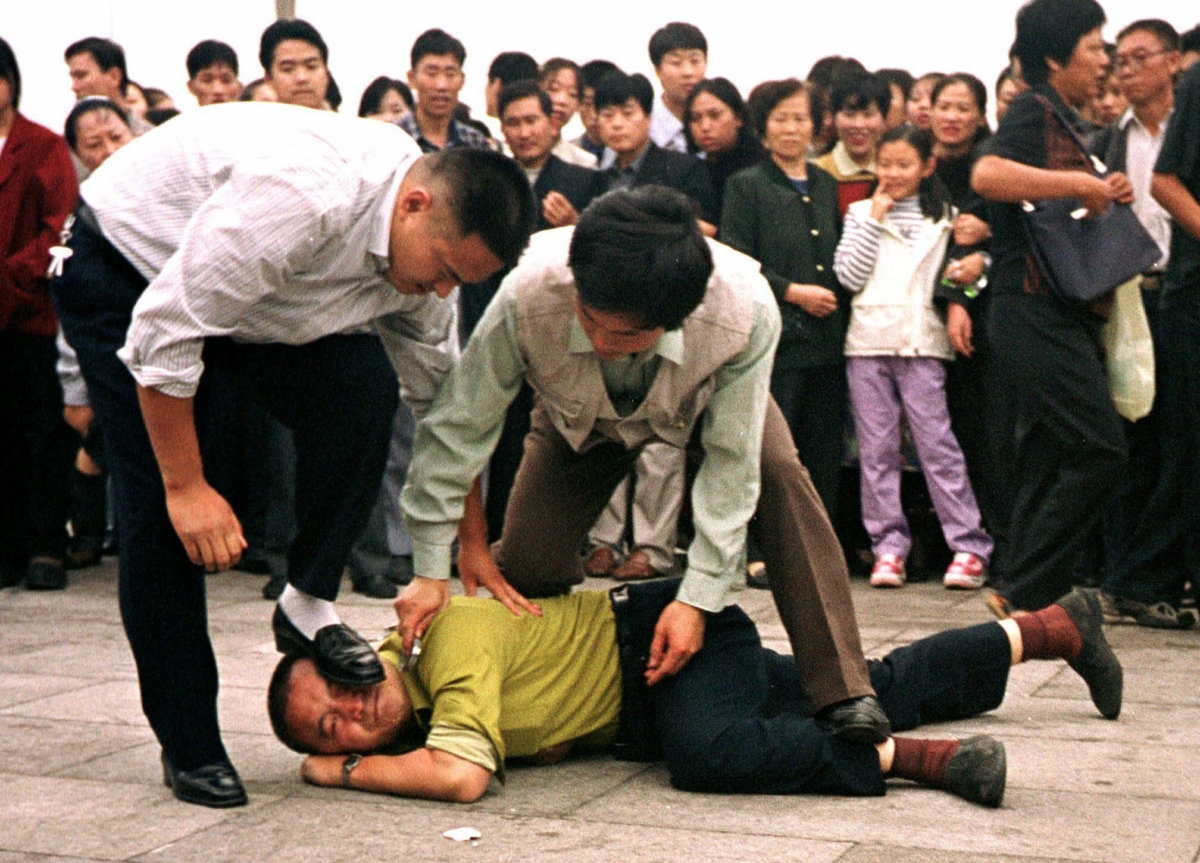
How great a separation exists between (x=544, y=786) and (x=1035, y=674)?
1.86 metres

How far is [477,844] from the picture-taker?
11.1ft

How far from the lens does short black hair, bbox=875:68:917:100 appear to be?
8656mm

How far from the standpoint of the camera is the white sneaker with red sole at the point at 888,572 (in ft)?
22.8

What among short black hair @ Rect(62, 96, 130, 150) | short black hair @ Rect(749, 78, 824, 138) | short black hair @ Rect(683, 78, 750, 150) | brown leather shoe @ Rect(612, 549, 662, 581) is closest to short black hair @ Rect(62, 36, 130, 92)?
short black hair @ Rect(62, 96, 130, 150)

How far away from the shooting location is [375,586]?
6.73 metres

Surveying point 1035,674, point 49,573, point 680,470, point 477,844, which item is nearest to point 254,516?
point 49,573

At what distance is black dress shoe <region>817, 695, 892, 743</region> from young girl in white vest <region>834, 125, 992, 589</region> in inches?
122

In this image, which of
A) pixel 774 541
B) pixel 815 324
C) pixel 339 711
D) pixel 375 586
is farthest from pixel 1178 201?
pixel 339 711

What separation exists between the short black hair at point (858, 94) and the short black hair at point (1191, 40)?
1.24m

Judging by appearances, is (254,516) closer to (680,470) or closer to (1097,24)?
(680,470)

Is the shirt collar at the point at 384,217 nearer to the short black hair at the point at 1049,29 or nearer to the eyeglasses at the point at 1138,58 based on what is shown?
the short black hair at the point at 1049,29

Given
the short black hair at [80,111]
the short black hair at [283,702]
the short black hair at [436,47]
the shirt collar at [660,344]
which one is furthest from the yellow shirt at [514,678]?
the short black hair at [80,111]

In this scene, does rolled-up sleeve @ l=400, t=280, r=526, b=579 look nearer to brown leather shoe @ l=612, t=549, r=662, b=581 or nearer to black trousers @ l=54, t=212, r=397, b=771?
black trousers @ l=54, t=212, r=397, b=771

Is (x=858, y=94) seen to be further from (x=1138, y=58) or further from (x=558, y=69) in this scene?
(x=558, y=69)
